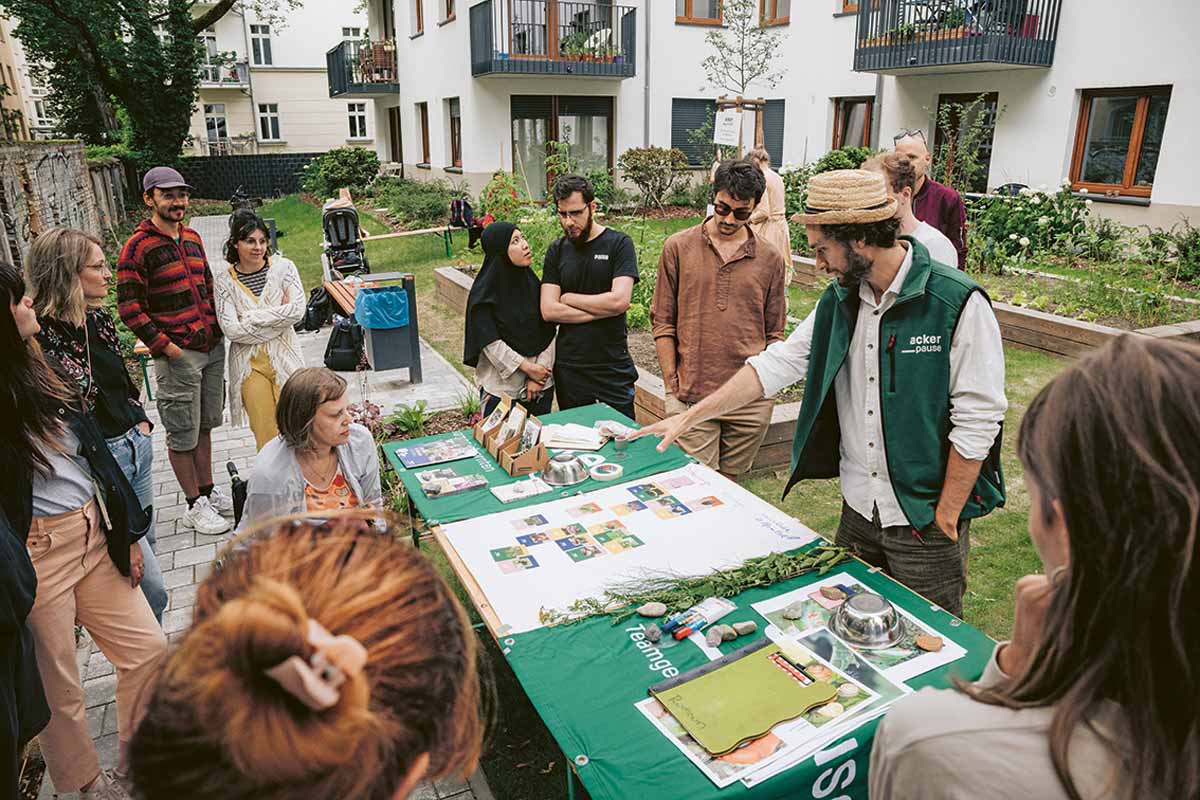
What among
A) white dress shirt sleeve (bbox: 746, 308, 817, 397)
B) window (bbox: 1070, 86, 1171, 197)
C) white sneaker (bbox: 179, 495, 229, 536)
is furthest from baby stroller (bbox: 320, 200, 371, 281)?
window (bbox: 1070, 86, 1171, 197)

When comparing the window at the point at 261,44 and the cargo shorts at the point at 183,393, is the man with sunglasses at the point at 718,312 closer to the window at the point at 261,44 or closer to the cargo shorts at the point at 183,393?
the cargo shorts at the point at 183,393

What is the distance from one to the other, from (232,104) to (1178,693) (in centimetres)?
3993

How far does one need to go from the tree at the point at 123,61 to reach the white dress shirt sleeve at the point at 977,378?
2359 cm

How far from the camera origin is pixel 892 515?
2.58 metres

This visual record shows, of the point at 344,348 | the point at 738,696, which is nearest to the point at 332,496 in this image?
the point at 738,696

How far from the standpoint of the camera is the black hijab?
4348 millimetres

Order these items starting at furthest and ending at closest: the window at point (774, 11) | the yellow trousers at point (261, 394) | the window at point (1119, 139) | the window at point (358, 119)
Result: the window at point (358, 119)
the window at point (774, 11)
the window at point (1119, 139)
the yellow trousers at point (261, 394)

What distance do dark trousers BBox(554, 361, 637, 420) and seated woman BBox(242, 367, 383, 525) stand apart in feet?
5.19

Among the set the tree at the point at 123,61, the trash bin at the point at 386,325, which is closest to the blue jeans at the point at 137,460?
the trash bin at the point at 386,325

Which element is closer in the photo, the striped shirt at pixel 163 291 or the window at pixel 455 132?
the striped shirt at pixel 163 291

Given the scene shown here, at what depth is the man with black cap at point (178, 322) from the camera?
4324mm

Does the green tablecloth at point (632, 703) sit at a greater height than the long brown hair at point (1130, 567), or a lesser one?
lesser

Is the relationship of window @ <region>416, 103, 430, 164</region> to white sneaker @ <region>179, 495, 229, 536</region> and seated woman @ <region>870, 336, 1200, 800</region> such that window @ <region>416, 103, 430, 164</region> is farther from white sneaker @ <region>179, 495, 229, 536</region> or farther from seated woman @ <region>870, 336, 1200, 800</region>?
seated woman @ <region>870, 336, 1200, 800</region>

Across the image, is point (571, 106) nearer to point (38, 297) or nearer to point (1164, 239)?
point (1164, 239)
